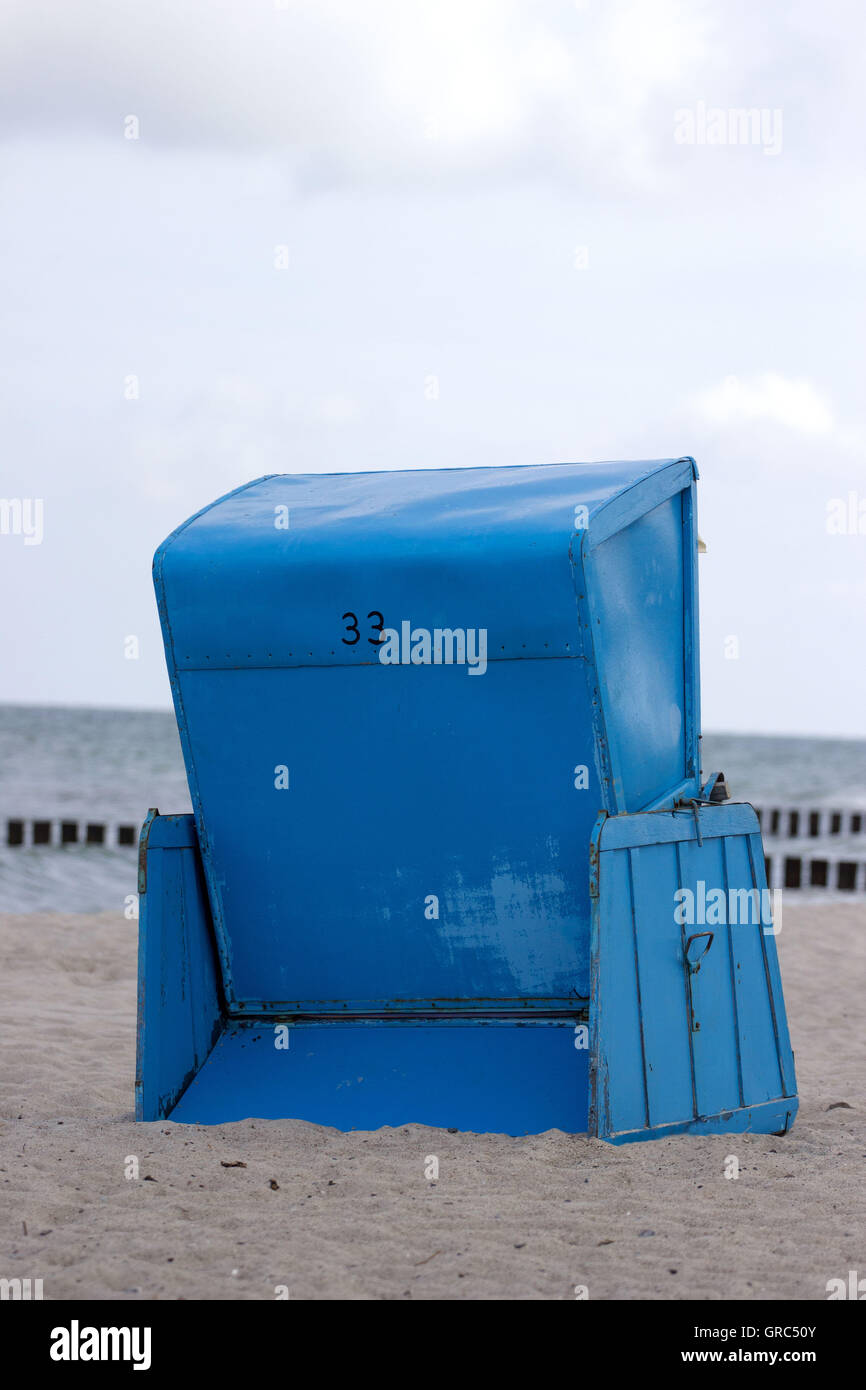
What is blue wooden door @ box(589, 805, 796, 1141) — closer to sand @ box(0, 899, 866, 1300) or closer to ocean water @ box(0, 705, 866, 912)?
sand @ box(0, 899, 866, 1300)

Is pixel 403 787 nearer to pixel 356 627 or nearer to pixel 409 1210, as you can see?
pixel 356 627

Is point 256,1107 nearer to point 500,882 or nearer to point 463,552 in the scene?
point 500,882

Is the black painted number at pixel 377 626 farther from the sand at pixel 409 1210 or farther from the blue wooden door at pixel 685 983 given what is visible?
the sand at pixel 409 1210

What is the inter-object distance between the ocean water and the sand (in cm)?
935

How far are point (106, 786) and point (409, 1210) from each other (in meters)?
29.1

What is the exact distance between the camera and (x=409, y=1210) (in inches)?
158

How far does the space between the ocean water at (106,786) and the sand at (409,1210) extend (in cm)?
935

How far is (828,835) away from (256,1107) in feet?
71.6

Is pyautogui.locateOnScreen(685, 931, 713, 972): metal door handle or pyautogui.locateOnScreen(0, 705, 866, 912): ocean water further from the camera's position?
pyautogui.locateOnScreen(0, 705, 866, 912): ocean water

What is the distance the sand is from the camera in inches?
137

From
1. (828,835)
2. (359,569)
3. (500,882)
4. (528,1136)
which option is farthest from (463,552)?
(828,835)

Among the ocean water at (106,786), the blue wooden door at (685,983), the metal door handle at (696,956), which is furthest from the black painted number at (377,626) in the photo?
the ocean water at (106,786)

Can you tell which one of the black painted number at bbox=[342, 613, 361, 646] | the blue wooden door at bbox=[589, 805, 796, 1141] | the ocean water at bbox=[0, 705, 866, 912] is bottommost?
the ocean water at bbox=[0, 705, 866, 912]

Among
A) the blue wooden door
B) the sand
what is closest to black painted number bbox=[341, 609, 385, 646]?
the blue wooden door
